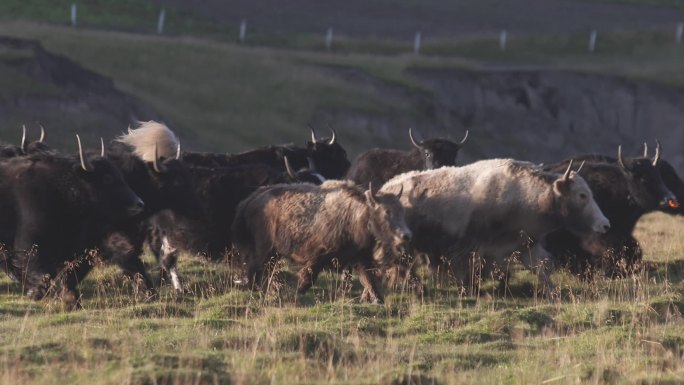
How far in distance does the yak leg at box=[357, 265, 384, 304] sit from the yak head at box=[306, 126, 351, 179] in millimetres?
6870

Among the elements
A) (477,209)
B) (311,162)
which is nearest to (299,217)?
(477,209)

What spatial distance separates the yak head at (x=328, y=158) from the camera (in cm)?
2128

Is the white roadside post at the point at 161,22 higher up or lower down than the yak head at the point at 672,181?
higher up

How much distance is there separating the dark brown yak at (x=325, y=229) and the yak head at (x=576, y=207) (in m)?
1.89

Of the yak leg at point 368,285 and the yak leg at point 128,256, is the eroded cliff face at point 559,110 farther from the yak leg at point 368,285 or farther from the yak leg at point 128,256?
the yak leg at point 368,285

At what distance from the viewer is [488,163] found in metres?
15.6

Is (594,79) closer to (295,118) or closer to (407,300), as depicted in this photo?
(295,118)

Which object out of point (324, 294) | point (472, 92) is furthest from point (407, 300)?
point (472, 92)

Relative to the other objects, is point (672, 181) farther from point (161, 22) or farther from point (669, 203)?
point (161, 22)

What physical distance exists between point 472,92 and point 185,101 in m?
11.2

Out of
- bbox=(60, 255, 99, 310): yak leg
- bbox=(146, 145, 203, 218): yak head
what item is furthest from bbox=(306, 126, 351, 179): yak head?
bbox=(60, 255, 99, 310): yak leg

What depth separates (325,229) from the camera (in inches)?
570

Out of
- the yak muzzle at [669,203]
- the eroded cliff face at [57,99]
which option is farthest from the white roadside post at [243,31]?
the yak muzzle at [669,203]

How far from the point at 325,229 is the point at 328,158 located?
706 centimetres
